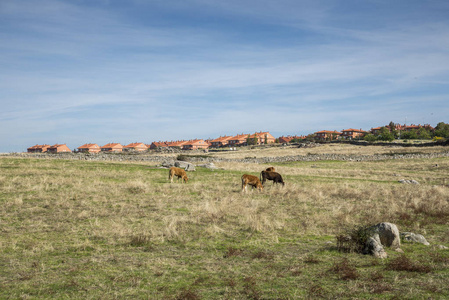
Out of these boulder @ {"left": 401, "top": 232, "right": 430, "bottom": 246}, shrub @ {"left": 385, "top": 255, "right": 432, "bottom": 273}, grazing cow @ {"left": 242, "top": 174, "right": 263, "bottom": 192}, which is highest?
grazing cow @ {"left": 242, "top": 174, "right": 263, "bottom": 192}

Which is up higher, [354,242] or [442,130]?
[442,130]

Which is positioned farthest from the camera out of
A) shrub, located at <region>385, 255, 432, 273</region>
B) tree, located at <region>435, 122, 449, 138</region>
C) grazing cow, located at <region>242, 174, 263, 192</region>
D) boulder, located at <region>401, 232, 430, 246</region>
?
tree, located at <region>435, 122, 449, 138</region>

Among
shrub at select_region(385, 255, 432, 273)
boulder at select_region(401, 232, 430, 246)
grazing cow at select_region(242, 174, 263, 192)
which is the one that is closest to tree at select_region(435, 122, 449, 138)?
grazing cow at select_region(242, 174, 263, 192)

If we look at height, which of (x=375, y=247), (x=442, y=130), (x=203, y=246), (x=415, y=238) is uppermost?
Result: (x=442, y=130)

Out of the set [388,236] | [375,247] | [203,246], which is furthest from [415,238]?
[203,246]

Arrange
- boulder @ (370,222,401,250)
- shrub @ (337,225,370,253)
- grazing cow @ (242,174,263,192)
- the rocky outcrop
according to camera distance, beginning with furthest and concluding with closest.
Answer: grazing cow @ (242,174,263,192), boulder @ (370,222,401,250), shrub @ (337,225,370,253), the rocky outcrop

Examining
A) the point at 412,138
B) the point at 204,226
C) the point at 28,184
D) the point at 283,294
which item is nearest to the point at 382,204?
the point at 204,226

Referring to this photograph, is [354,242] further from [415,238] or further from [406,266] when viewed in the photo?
[415,238]

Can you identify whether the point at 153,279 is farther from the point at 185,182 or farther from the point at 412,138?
the point at 412,138

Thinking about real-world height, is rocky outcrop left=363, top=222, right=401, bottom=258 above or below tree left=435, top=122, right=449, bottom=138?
below

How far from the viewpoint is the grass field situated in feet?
27.7

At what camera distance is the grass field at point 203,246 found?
333 inches

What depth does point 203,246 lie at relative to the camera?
12547mm

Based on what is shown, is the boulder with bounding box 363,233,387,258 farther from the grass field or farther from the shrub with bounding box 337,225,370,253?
the grass field
